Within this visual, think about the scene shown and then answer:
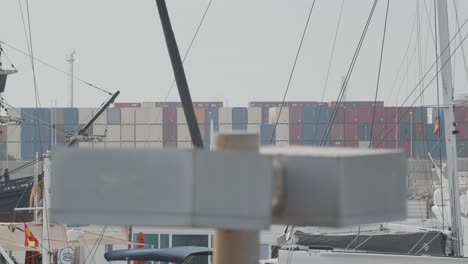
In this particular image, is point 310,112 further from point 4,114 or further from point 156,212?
point 156,212

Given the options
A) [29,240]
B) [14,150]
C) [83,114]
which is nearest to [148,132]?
[83,114]

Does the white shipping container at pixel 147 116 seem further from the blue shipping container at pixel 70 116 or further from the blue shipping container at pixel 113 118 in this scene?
the blue shipping container at pixel 70 116

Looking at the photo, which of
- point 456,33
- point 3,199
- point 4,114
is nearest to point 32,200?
point 3,199

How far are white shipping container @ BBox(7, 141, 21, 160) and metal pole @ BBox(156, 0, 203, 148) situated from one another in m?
63.8

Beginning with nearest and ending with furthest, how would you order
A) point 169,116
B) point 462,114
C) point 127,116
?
1. point 462,114
2. point 169,116
3. point 127,116

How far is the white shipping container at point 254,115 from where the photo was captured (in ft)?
236

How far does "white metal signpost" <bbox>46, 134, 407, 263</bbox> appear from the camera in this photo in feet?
10.3

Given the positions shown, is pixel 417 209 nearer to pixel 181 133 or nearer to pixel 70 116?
pixel 181 133

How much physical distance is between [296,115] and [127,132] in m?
10.3

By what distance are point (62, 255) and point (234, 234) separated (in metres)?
19.1

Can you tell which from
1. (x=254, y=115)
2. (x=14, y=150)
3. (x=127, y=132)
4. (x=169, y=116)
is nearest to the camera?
(x=169, y=116)

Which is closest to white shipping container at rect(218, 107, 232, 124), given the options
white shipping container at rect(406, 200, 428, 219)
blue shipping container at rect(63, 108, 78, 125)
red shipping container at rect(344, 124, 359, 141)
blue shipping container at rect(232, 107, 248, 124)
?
blue shipping container at rect(232, 107, 248, 124)

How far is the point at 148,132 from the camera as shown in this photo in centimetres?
6888

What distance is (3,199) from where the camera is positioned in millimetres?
29891
